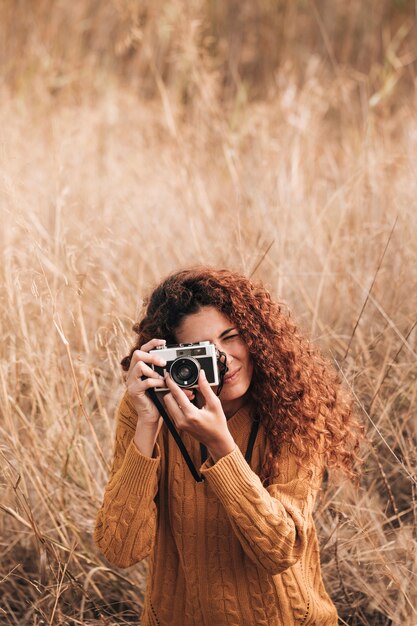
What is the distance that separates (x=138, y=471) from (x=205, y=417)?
0.20 metres

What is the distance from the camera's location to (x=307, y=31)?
192 inches

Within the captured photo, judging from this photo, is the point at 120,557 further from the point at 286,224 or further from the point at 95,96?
the point at 95,96

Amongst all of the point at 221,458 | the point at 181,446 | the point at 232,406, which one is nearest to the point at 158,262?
the point at 232,406

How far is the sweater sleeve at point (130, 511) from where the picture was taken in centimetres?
135

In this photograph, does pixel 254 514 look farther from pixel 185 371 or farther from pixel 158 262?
pixel 158 262

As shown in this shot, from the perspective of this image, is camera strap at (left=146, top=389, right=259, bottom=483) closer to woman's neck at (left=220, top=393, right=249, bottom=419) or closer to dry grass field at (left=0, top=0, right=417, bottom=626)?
woman's neck at (left=220, top=393, right=249, bottom=419)

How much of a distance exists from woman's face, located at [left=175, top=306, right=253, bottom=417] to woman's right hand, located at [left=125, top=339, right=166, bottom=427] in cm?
10

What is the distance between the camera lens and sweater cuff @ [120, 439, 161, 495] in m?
1.35

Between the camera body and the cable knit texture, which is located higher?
the camera body

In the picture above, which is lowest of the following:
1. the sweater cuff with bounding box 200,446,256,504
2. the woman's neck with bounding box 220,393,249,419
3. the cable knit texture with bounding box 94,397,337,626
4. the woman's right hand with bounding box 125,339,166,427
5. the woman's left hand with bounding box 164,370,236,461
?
the cable knit texture with bounding box 94,397,337,626

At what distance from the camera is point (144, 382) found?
1318 millimetres

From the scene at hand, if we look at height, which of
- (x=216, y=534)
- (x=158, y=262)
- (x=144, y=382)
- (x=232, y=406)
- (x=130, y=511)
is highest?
(x=158, y=262)

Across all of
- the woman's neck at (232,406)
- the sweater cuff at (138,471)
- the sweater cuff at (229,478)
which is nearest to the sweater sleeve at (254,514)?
the sweater cuff at (229,478)

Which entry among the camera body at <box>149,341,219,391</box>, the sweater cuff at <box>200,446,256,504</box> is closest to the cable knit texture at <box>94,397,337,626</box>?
the sweater cuff at <box>200,446,256,504</box>
